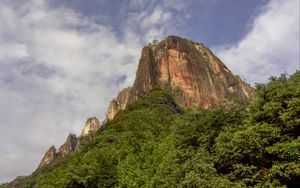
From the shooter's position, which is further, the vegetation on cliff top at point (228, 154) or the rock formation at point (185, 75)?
the rock formation at point (185, 75)

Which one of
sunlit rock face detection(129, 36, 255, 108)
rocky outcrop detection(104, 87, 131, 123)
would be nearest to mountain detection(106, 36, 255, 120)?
sunlit rock face detection(129, 36, 255, 108)

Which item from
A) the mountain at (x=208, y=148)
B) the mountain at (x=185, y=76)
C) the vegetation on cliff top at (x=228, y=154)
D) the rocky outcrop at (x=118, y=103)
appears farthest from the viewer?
the rocky outcrop at (x=118, y=103)

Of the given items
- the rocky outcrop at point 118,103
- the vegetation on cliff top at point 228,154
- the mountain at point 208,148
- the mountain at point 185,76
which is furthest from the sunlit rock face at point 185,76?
the vegetation on cliff top at point 228,154

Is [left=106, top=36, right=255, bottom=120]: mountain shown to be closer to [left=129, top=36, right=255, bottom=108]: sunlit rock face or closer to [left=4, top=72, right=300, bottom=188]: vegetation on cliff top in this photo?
[left=129, top=36, right=255, bottom=108]: sunlit rock face

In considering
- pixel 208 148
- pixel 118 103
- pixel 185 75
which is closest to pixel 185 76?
pixel 185 75

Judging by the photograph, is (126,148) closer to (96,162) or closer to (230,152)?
(96,162)

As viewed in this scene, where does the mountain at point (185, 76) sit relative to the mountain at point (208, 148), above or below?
above

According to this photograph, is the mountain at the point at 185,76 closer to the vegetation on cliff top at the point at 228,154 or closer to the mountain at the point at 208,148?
the mountain at the point at 208,148

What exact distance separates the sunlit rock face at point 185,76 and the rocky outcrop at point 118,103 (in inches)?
1073

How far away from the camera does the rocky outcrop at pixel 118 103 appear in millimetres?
160000

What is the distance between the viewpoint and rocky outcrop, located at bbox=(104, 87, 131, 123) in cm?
16000

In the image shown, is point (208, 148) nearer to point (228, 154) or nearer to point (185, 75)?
point (228, 154)

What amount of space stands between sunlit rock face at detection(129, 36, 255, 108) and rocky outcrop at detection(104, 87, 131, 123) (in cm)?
2725

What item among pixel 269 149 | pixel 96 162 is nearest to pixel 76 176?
pixel 96 162
